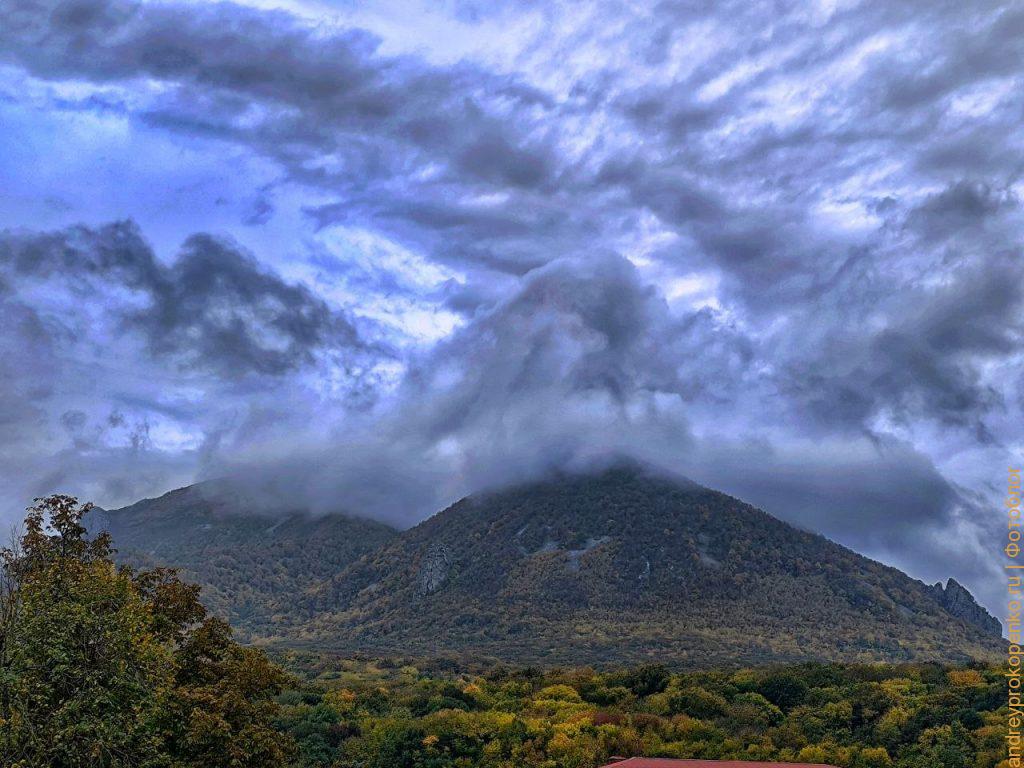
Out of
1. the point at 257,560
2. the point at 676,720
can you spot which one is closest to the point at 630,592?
the point at 257,560

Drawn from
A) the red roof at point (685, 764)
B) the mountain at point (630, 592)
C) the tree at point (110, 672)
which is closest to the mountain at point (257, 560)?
the mountain at point (630, 592)

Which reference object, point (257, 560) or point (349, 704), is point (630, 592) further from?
point (257, 560)

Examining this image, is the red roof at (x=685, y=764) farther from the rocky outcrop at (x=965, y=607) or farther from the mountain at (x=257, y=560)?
the mountain at (x=257, y=560)

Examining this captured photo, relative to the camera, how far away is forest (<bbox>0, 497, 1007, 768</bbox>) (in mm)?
19797

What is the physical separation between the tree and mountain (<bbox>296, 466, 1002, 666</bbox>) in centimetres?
6569

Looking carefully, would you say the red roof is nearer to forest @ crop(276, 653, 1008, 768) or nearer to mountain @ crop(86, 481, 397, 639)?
forest @ crop(276, 653, 1008, 768)

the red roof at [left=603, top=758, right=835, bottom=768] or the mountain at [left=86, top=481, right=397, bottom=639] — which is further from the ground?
the mountain at [left=86, top=481, right=397, bottom=639]

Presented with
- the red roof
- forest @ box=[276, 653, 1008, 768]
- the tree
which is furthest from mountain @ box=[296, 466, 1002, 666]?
the tree

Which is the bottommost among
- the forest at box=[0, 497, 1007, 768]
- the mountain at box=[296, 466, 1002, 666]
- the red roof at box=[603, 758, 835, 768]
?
the red roof at box=[603, 758, 835, 768]

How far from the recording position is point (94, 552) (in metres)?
24.2

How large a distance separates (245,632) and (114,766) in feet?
436

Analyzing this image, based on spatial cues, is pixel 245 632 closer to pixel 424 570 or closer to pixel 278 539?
pixel 424 570

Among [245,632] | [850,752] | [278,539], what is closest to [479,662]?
[850,752]

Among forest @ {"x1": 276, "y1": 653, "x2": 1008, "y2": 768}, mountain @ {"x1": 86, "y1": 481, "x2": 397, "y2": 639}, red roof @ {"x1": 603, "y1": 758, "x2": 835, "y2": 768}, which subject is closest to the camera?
red roof @ {"x1": 603, "y1": 758, "x2": 835, "y2": 768}
